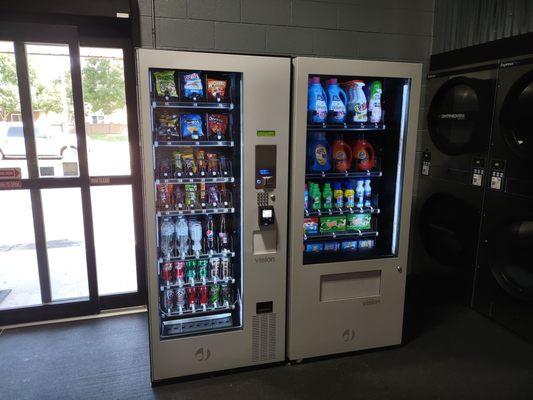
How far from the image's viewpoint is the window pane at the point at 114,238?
3.44m

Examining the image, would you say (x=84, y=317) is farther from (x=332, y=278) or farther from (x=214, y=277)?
(x=332, y=278)

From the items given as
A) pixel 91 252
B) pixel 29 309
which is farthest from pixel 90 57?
pixel 29 309

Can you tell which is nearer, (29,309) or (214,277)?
(214,277)

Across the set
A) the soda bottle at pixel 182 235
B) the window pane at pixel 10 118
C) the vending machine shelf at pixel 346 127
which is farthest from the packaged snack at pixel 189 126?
the window pane at pixel 10 118

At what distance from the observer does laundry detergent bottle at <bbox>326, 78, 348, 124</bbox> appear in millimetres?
2611

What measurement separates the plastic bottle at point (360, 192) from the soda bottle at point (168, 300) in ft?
4.83

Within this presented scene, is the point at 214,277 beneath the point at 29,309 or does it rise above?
above

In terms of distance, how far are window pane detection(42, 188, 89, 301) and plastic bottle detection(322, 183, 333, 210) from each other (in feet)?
6.60

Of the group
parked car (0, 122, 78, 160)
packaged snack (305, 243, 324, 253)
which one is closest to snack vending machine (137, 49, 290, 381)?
packaged snack (305, 243, 324, 253)

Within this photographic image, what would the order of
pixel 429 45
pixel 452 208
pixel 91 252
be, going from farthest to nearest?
1. pixel 429 45
2. pixel 452 208
3. pixel 91 252

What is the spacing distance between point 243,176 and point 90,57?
176 centimetres

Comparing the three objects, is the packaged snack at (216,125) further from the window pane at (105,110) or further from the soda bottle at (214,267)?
the window pane at (105,110)

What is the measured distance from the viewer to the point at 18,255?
13.5ft

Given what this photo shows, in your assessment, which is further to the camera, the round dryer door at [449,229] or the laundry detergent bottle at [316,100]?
the round dryer door at [449,229]
